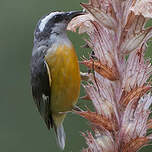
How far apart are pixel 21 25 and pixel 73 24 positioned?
321cm

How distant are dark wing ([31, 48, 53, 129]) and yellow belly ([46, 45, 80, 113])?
6cm

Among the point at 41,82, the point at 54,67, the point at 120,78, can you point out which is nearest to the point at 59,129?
the point at 41,82

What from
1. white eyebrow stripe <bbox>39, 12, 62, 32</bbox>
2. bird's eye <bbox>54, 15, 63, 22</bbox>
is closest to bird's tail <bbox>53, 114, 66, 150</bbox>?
white eyebrow stripe <bbox>39, 12, 62, 32</bbox>

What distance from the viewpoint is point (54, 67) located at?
14.4 ft

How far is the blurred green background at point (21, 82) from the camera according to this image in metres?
5.54

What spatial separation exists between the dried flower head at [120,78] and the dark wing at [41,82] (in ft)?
7.27

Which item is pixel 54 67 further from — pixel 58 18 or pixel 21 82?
pixel 21 82

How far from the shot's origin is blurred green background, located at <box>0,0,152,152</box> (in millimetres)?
5543

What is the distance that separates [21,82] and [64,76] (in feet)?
5.29

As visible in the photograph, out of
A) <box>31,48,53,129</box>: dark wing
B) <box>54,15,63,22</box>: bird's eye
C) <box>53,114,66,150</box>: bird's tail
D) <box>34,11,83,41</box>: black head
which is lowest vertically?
<box>53,114,66,150</box>: bird's tail

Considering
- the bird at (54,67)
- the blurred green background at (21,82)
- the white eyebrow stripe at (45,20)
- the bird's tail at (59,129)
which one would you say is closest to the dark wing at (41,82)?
the bird at (54,67)

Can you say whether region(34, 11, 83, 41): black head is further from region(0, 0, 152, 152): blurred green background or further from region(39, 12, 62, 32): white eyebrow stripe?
region(0, 0, 152, 152): blurred green background

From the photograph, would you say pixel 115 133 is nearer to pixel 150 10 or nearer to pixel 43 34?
pixel 150 10

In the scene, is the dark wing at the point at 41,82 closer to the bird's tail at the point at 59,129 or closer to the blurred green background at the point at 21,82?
the bird's tail at the point at 59,129
